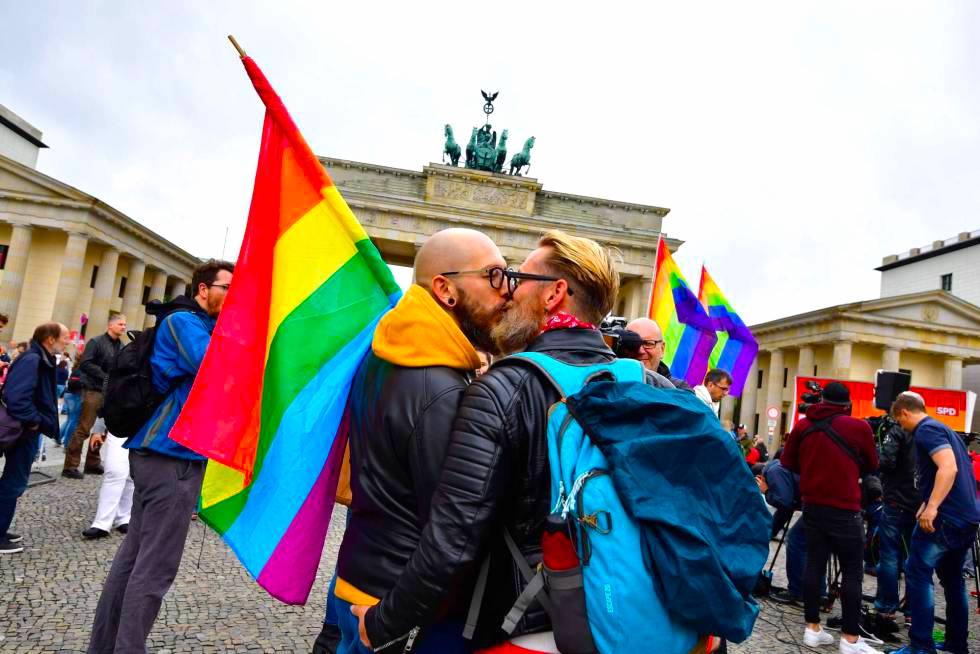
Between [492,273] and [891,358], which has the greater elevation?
[891,358]

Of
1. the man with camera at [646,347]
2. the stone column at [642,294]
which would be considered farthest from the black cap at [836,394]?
the stone column at [642,294]

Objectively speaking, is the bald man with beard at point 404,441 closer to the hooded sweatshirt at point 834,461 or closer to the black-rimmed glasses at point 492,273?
the black-rimmed glasses at point 492,273

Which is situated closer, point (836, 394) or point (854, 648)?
point (854, 648)

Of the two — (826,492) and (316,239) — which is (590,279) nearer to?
(316,239)

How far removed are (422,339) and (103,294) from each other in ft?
133

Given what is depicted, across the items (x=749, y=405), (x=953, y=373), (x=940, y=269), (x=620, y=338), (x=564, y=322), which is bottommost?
(x=564, y=322)

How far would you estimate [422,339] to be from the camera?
1.74 metres

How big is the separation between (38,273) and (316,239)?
41493 millimetres

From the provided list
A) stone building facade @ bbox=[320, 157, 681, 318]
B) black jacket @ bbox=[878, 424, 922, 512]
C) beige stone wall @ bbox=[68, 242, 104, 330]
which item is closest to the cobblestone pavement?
black jacket @ bbox=[878, 424, 922, 512]

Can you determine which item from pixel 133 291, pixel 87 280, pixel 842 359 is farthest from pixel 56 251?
pixel 842 359

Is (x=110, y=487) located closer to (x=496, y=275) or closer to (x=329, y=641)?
(x=329, y=641)

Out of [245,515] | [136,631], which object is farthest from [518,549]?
[136,631]

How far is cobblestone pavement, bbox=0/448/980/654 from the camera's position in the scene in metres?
3.61

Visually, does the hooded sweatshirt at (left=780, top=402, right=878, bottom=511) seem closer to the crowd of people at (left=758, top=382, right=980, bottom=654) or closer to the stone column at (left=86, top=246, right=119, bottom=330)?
the crowd of people at (left=758, top=382, right=980, bottom=654)
